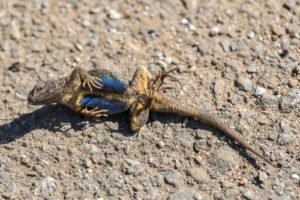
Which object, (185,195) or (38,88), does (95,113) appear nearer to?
(38,88)

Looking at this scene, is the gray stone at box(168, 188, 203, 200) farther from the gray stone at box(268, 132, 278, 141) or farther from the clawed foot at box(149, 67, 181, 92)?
the clawed foot at box(149, 67, 181, 92)

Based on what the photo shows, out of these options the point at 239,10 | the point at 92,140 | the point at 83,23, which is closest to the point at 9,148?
the point at 92,140

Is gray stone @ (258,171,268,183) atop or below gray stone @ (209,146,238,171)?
atop

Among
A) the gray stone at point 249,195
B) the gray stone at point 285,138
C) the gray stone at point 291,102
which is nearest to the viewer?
the gray stone at point 249,195

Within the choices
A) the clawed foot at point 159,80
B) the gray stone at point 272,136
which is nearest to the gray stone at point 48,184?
the clawed foot at point 159,80

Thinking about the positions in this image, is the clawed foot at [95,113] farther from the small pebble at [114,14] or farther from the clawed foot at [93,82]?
the small pebble at [114,14]

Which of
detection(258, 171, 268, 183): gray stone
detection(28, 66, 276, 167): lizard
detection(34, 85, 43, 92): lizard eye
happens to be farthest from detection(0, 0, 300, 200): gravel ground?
detection(34, 85, 43, 92): lizard eye

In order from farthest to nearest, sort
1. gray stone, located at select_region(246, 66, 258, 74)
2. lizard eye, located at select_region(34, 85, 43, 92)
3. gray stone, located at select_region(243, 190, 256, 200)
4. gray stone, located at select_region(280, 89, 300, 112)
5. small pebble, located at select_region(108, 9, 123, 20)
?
small pebble, located at select_region(108, 9, 123, 20) < gray stone, located at select_region(246, 66, 258, 74) < lizard eye, located at select_region(34, 85, 43, 92) < gray stone, located at select_region(280, 89, 300, 112) < gray stone, located at select_region(243, 190, 256, 200)

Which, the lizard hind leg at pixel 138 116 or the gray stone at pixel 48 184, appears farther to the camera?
the lizard hind leg at pixel 138 116
